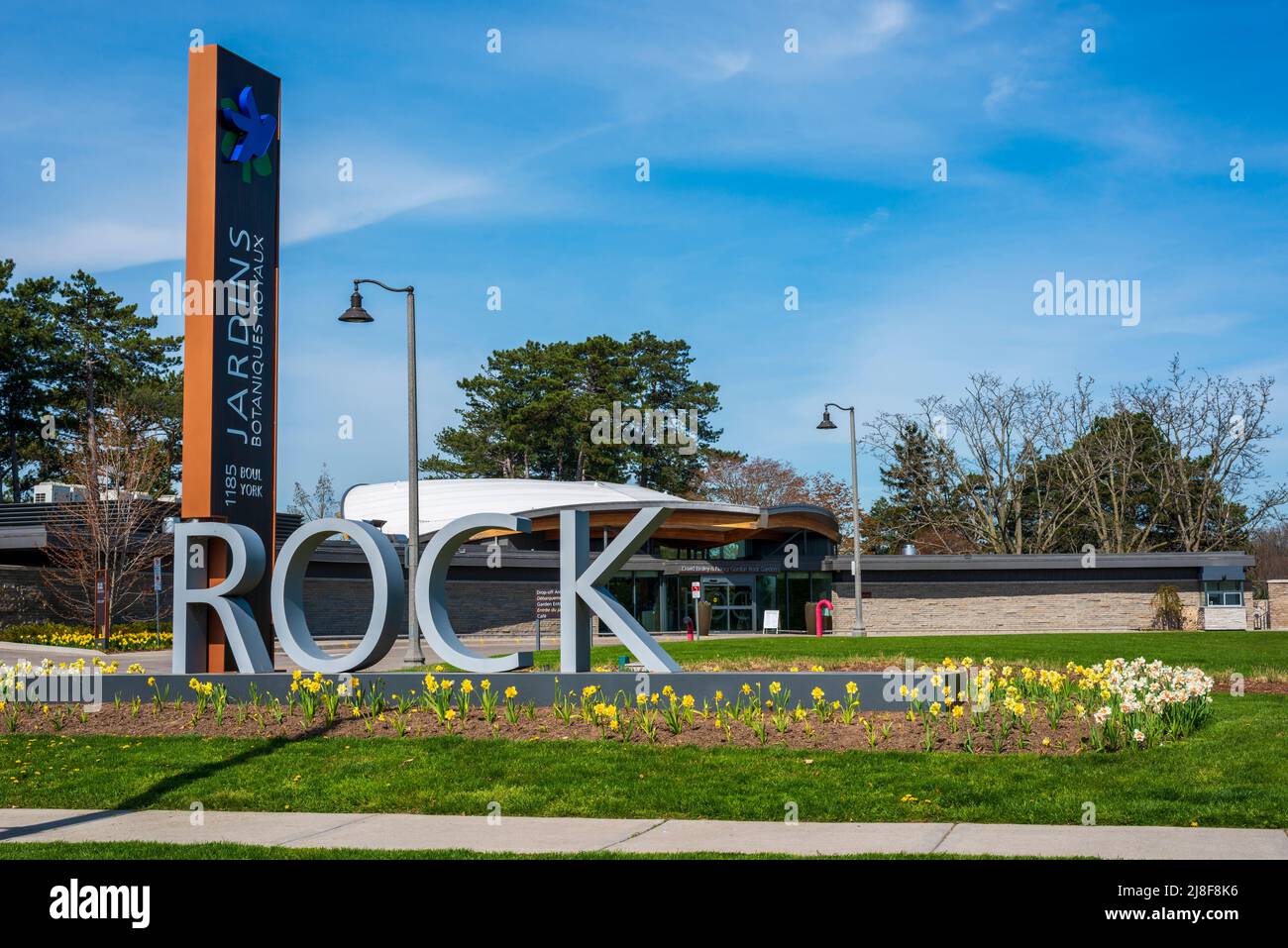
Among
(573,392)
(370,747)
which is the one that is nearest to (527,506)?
(573,392)

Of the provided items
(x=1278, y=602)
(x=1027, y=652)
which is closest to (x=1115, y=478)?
(x=1278, y=602)

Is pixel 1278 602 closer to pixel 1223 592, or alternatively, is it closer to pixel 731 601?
pixel 1223 592

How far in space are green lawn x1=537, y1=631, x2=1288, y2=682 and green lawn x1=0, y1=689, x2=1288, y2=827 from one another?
25.9 ft

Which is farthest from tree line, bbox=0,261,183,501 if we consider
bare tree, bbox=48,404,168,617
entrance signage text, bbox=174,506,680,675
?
entrance signage text, bbox=174,506,680,675

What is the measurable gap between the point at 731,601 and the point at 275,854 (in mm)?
42762

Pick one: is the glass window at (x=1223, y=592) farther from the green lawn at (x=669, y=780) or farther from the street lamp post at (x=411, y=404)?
the green lawn at (x=669, y=780)

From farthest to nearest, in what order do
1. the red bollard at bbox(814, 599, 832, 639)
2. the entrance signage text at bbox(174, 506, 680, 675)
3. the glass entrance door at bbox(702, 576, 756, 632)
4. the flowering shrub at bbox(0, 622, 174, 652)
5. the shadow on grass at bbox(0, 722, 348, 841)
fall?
1. the glass entrance door at bbox(702, 576, 756, 632)
2. the red bollard at bbox(814, 599, 832, 639)
3. the flowering shrub at bbox(0, 622, 174, 652)
4. the entrance signage text at bbox(174, 506, 680, 675)
5. the shadow on grass at bbox(0, 722, 348, 841)

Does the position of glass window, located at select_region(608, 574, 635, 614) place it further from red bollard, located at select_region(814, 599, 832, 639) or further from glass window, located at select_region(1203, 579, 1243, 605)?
glass window, located at select_region(1203, 579, 1243, 605)

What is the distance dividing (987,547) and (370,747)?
57.4 meters

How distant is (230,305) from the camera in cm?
1994

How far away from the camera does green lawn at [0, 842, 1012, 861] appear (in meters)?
7.34

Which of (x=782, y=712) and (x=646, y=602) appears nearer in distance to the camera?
(x=782, y=712)
